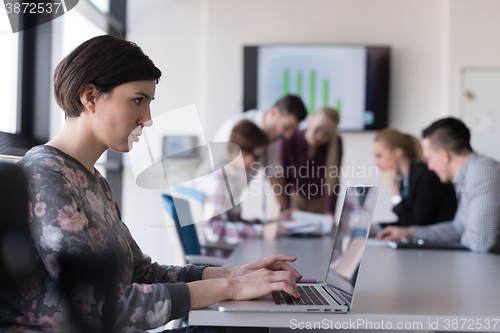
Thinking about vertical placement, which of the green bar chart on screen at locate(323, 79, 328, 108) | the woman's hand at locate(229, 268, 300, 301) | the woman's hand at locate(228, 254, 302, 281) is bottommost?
the woman's hand at locate(228, 254, 302, 281)

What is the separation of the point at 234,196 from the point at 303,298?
1672mm

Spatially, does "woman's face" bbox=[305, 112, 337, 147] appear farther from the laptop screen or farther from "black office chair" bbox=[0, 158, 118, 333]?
"black office chair" bbox=[0, 158, 118, 333]

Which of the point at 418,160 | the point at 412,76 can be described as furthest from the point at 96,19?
the point at 412,76

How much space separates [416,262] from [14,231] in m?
1.26

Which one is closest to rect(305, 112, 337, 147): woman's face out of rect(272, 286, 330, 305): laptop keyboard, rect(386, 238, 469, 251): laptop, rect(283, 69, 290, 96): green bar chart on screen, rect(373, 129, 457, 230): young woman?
rect(373, 129, 457, 230): young woman

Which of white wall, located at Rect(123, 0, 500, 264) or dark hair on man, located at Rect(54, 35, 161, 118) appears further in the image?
white wall, located at Rect(123, 0, 500, 264)

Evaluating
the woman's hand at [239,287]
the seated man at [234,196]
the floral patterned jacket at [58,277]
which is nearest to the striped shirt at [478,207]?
the seated man at [234,196]

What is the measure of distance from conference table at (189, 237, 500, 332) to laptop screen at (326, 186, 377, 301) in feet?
0.20

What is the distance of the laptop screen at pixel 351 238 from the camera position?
920mm

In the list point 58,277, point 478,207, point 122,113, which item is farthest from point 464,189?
point 58,277

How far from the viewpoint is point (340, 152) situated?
10.5 ft

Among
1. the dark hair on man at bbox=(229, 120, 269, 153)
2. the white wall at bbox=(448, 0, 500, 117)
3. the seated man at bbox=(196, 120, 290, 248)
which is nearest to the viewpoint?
the seated man at bbox=(196, 120, 290, 248)

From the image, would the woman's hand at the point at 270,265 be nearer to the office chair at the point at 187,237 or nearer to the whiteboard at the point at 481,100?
the office chair at the point at 187,237

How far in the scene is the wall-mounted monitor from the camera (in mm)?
3656
